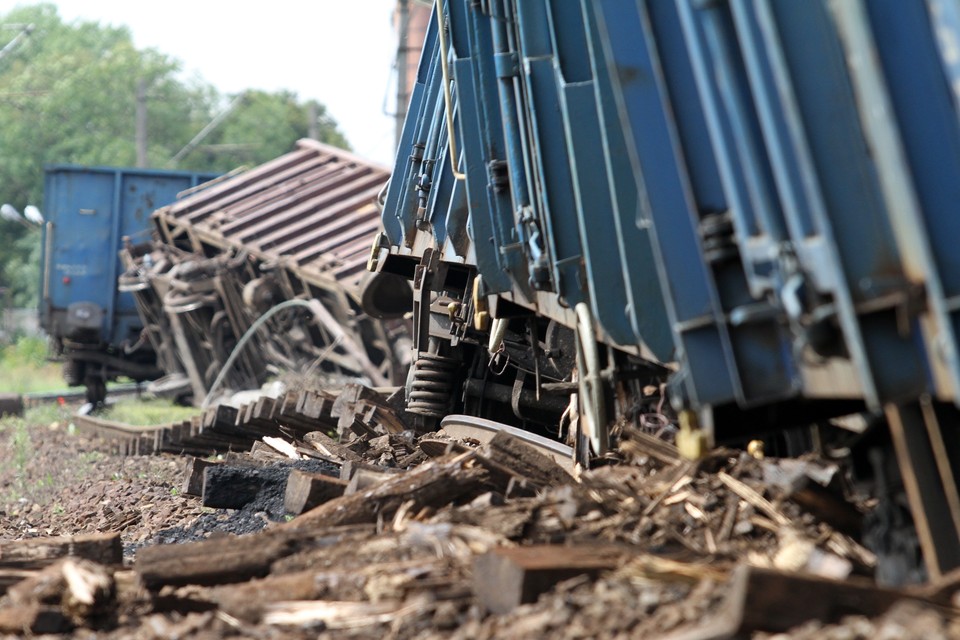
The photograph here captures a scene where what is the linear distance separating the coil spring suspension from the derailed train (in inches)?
115

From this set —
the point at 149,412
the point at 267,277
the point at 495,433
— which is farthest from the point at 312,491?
the point at 149,412

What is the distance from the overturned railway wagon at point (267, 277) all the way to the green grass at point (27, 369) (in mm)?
16378

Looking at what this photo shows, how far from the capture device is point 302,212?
16.2 meters

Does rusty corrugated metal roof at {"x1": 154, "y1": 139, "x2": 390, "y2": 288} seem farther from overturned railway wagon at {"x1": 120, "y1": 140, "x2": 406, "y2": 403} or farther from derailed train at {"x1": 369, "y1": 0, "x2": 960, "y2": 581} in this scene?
derailed train at {"x1": 369, "y1": 0, "x2": 960, "y2": 581}

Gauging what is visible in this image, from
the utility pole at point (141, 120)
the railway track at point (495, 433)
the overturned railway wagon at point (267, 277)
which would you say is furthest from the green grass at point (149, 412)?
the utility pole at point (141, 120)

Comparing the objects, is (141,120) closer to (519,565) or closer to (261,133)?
(261,133)

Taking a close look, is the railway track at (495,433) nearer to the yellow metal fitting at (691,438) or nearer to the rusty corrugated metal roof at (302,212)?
the yellow metal fitting at (691,438)

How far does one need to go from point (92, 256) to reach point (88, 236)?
332mm

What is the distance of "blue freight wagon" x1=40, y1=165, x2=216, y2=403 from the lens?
802 inches

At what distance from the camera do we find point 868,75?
2.86 m

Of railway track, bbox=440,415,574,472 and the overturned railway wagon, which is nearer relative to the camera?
railway track, bbox=440,415,574,472

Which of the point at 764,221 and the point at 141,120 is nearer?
the point at 764,221

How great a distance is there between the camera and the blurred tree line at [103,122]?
57.1 metres

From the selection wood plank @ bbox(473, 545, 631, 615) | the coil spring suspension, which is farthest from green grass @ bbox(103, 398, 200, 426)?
wood plank @ bbox(473, 545, 631, 615)
